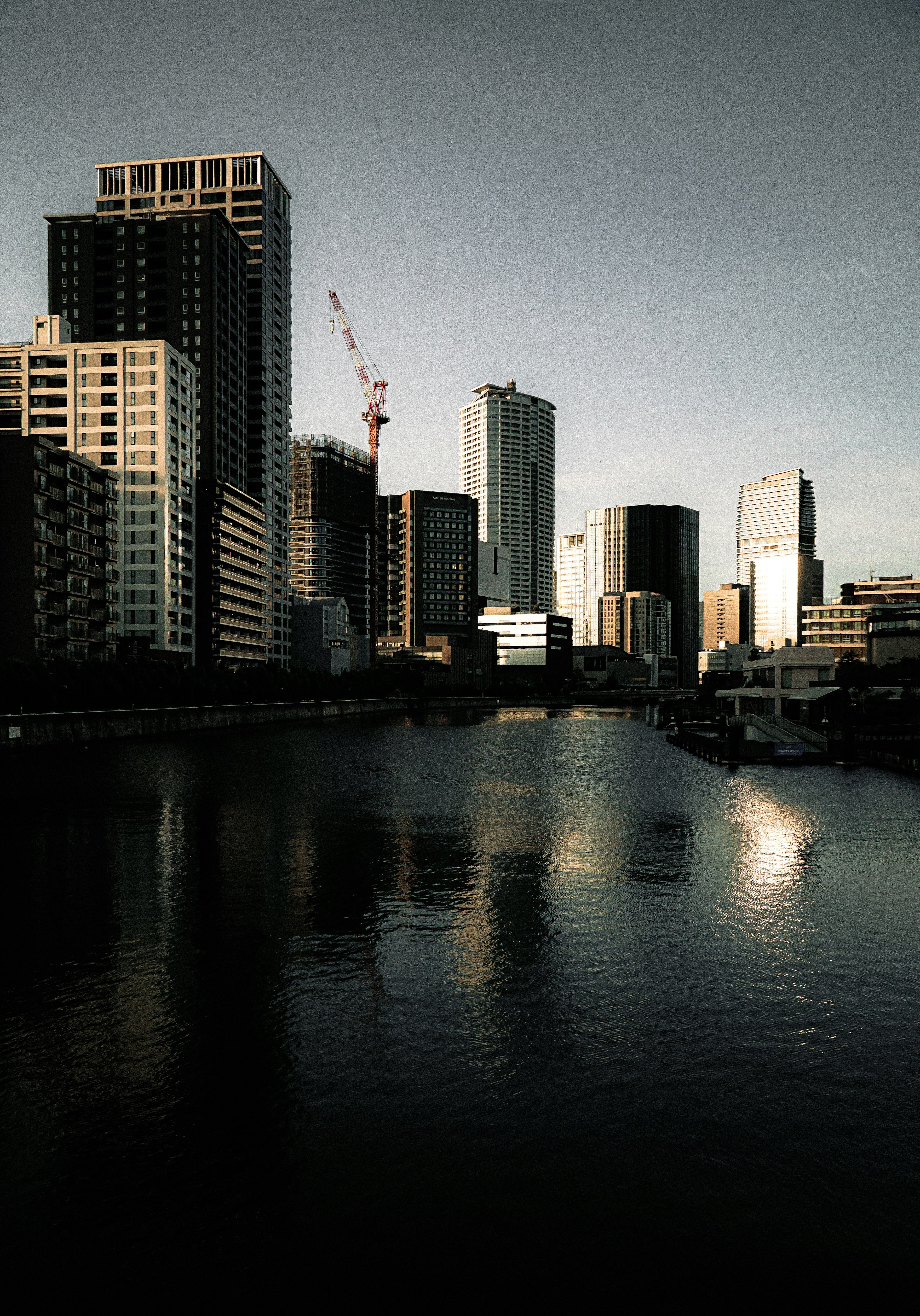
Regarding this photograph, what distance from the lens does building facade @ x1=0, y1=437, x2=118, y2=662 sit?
106812 millimetres

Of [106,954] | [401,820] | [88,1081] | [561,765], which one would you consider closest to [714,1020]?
[88,1081]

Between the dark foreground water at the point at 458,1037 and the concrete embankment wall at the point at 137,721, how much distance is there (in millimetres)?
41582

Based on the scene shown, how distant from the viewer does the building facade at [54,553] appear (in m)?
107

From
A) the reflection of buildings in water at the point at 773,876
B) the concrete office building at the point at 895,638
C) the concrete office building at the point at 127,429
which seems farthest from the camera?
the concrete office building at the point at 895,638

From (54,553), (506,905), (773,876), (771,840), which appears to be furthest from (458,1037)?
(54,553)

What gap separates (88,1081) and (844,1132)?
11484mm

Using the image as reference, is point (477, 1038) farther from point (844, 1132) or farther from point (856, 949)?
point (856, 949)

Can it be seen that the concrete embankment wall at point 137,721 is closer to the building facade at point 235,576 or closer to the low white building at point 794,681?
the building facade at point 235,576

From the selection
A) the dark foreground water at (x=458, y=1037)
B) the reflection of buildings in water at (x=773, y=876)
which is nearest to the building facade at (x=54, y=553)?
the dark foreground water at (x=458, y=1037)

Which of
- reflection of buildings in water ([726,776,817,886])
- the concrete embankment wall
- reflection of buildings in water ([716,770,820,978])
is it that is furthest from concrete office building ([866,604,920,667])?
reflection of buildings in water ([716,770,820,978])

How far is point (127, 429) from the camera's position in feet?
486

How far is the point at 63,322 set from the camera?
6181 inches

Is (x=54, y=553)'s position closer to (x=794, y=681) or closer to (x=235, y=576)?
(x=235, y=576)

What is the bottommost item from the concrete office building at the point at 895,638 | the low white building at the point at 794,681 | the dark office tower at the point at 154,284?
the low white building at the point at 794,681
